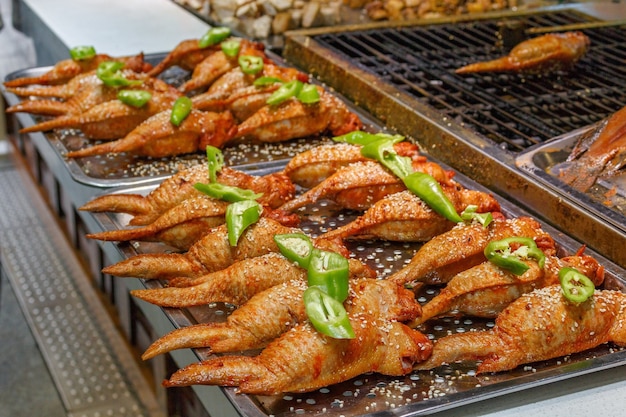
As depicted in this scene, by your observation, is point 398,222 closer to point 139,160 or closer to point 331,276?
point 331,276

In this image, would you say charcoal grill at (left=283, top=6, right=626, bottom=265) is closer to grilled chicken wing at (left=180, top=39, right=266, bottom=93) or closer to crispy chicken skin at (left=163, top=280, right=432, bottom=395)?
grilled chicken wing at (left=180, top=39, right=266, bottom=93)

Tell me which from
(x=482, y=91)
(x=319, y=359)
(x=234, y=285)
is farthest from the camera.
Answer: (x=482, y=91)

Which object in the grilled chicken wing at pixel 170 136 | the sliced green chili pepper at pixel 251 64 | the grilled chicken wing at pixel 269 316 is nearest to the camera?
the grilled chicken wing at pixel 269 316

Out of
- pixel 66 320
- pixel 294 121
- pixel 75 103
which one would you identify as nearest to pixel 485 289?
pixel 294 121

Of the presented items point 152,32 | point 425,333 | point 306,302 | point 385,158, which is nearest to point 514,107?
point 385,158

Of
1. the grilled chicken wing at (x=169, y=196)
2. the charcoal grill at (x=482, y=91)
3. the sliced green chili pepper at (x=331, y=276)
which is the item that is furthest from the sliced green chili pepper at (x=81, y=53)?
the sliced green chili pepper at (x=331, y=276)

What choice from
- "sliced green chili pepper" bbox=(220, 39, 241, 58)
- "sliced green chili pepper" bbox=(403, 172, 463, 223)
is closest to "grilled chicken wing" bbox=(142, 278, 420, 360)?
"sliced green chili pepper" bbox=(403, 172, 463, 223)

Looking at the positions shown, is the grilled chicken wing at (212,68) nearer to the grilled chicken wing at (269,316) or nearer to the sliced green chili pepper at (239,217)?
the sliced green chili pepper at (239,217)
